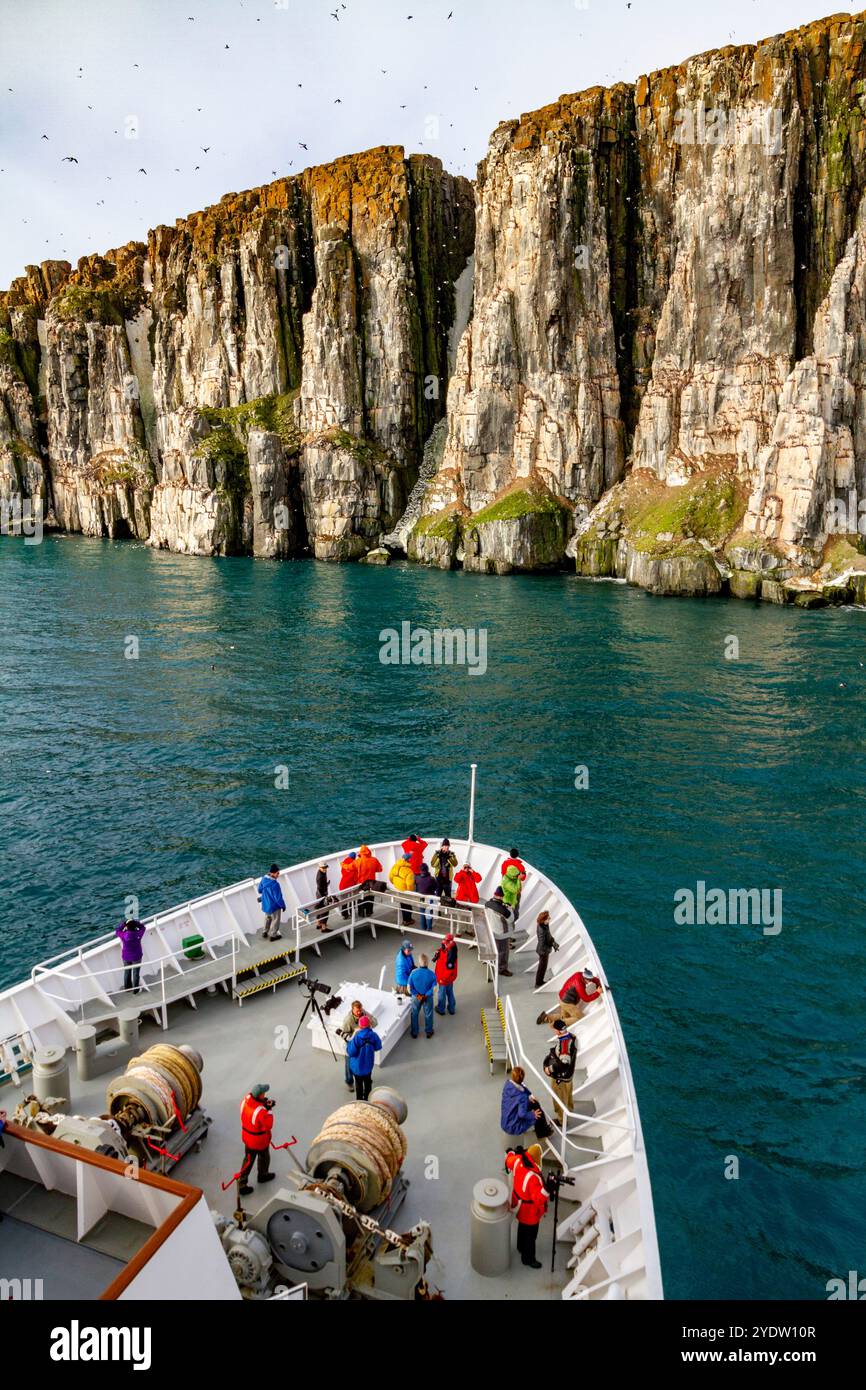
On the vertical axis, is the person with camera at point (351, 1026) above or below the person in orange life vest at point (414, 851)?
below

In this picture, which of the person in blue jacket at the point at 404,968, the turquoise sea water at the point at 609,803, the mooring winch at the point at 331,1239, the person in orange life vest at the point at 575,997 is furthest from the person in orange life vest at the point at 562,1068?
the turquoise sea water at the point at 609,803

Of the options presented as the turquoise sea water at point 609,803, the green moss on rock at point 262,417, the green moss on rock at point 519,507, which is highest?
the green moss on rock at point 262,417

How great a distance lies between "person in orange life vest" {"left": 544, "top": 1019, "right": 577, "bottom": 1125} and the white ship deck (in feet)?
1.61

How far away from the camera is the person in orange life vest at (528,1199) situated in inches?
434

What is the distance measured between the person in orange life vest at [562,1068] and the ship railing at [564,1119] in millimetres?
111

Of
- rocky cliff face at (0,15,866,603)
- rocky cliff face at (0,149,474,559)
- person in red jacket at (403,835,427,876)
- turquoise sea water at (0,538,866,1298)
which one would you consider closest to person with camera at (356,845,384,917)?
person in red jacket at (403,835,427,876)

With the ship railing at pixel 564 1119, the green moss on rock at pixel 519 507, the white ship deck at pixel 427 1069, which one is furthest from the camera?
the green moss on rock at pixel 519 507

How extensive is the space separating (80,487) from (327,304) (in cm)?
7010

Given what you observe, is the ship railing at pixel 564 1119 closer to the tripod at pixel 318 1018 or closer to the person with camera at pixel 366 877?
the tripod at pixel 318 1018

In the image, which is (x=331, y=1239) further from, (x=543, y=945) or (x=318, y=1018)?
(x=543, y=945)

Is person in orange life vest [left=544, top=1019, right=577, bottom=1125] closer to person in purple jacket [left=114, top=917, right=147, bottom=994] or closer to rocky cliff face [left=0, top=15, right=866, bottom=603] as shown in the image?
person in purple jacket [left=114, top=917, right=147, bottom=994]

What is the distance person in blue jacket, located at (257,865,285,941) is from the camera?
19.1 m

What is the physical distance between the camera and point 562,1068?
13445mm

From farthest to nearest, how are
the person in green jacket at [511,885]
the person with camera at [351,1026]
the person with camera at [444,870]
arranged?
the person with camera at [444,870]
the person in green jacket at [511,885]
the person with camera at [351,1026]
